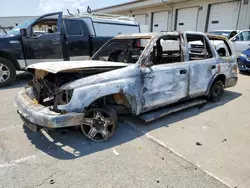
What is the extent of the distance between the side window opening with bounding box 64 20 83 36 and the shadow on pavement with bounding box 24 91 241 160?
432 centimetres

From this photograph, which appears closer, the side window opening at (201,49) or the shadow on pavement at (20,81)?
the side window opening at (201,49)

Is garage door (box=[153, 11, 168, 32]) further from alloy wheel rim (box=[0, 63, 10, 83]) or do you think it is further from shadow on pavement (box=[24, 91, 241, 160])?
shadow on pavement (box=[24, 91, 241, 160])

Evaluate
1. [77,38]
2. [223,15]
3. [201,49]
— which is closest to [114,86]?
[201,49]

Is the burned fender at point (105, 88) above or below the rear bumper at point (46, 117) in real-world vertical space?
above

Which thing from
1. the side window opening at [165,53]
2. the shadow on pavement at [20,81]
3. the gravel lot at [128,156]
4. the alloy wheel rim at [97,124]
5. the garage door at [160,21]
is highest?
the garage door at [160,21]

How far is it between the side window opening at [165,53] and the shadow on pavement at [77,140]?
1.25 meters

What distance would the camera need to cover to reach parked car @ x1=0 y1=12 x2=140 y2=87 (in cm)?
605

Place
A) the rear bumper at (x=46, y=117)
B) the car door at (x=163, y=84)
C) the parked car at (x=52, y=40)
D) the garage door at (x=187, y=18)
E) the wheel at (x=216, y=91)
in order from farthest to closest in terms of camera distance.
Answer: the garage door at (x=187, y=18), the parked car at (x=52, y=40), the wheel at (x=216, y=91), the car door at (x=163, y=84), the rear bumper at (x=46, y=117)

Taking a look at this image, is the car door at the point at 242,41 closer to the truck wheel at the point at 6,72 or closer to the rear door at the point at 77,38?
the rear door at the point at 77,38

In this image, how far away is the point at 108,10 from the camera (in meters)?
24.7

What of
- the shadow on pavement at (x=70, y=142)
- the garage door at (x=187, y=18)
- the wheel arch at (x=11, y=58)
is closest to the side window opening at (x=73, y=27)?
the wheel arch at (x=11, y=58)

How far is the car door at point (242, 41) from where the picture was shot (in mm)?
10281

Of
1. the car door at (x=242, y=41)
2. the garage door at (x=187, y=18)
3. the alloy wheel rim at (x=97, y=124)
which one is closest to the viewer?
the alloy wheel rim at (x=97, y=124)

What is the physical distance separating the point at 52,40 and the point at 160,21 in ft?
45.9
